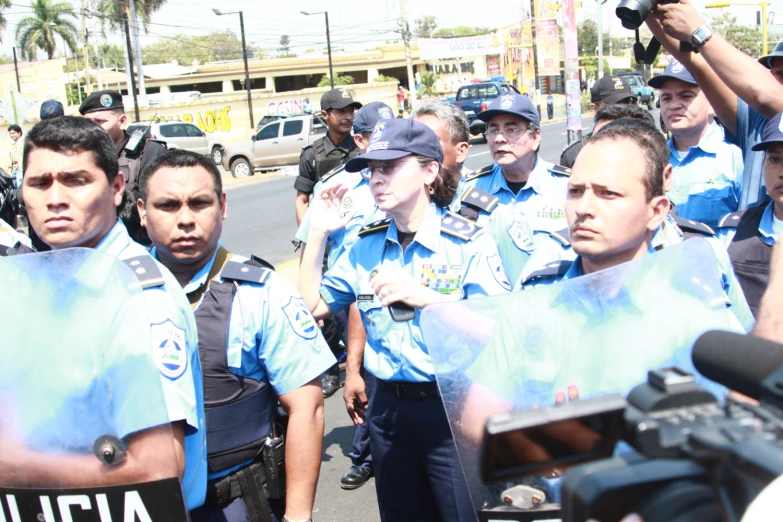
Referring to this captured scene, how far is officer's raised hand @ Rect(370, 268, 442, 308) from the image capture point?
219 cm

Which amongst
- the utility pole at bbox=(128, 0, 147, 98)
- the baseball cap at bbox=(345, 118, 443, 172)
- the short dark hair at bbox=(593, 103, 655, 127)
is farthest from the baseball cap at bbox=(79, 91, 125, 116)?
the utility pole at bbox=(128, 0, 147, 98)

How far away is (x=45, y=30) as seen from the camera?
68750mm

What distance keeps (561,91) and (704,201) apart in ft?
204

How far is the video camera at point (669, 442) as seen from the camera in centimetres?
77

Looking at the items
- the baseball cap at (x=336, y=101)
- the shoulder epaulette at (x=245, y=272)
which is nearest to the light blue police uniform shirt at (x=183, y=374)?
the shoulder epaulette at (x=245, y=272)

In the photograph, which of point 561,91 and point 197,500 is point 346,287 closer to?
point 197,500

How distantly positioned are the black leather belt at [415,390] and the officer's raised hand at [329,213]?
0.65 metres

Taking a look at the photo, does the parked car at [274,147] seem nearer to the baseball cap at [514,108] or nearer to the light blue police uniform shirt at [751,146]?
the baseball cap at [514,108]

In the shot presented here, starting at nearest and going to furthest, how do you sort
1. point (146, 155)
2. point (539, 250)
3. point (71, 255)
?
1. point (71, 255)
2. point (539, 250)
3. point (146, 155)

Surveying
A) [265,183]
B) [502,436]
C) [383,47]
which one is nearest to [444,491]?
[502,436]

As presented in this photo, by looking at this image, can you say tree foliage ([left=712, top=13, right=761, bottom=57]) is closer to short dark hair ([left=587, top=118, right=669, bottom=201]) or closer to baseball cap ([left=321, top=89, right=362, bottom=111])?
baseball cap ([left=321, top=89, right=362, bottom=111])

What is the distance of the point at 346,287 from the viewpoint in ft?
10.0

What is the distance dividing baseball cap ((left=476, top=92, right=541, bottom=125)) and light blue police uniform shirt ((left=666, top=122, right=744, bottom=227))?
0.80 metres

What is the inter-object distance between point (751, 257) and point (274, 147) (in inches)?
806
